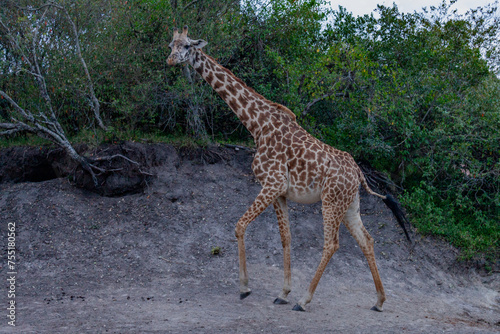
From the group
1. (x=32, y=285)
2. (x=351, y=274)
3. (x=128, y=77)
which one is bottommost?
(x=32, y=285)

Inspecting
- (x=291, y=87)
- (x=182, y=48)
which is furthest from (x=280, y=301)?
(x=291, y=87)

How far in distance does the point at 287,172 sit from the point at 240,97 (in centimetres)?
148

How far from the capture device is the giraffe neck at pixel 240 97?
288 inches

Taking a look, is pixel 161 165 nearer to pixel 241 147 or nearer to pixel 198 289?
pixel 241 147

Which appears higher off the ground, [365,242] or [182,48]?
[182,48]

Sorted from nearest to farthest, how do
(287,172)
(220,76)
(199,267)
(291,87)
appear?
(287,172) → (220,76) → (199,267) → (291,87)

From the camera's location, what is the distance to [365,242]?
23.5 feet

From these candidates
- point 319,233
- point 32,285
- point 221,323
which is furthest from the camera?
point 319,233

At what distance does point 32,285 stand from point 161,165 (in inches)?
150

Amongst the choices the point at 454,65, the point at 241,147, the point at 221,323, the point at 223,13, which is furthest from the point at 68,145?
the point at 454,65

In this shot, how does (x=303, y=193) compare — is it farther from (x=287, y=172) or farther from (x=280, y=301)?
(x=280, y=301)

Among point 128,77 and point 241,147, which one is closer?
point 128,77

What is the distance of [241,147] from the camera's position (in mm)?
11219

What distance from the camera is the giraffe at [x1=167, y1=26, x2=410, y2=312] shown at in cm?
682
